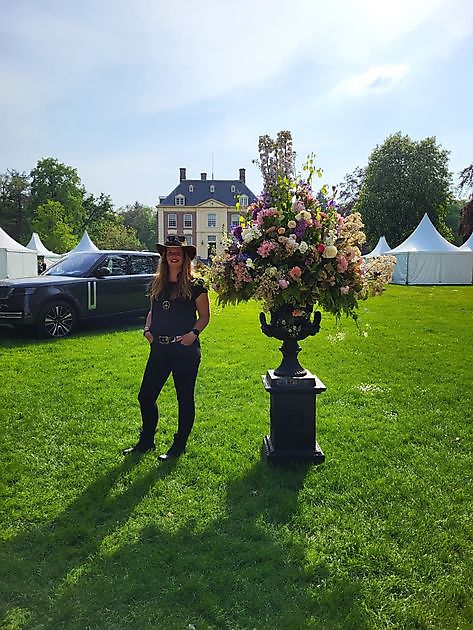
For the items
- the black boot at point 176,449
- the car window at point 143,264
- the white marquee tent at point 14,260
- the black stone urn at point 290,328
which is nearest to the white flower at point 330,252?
the black stone urn at point 290,328

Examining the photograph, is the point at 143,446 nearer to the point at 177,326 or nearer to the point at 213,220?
the point at 177,326

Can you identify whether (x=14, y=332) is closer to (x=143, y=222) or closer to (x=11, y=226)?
(x=11, y=226)

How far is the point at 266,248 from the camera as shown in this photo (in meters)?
3.58

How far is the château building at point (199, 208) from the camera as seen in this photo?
74.1m

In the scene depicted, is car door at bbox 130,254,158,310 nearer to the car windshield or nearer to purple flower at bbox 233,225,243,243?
the car windshield

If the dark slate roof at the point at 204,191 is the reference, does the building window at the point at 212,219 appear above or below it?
below

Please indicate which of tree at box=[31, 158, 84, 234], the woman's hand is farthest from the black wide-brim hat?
tree at box=[31, 158, 84, 234]

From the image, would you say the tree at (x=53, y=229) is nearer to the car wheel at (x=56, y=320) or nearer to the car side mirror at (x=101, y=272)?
the car side mirror at (x=101, y=272)

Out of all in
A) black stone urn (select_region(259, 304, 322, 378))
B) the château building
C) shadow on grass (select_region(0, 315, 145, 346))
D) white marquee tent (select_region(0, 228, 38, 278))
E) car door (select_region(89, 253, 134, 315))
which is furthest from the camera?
the château building

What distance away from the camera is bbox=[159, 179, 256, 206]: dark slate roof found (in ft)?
245

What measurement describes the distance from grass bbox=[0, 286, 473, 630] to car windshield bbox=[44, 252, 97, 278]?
13.4ft

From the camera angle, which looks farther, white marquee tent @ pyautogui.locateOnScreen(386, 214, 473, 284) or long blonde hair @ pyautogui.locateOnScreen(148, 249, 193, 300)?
white marquee tent @ pyautogui.locateOnScreen(386, 214, 473, 284)

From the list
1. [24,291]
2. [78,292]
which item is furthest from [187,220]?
[24,291]

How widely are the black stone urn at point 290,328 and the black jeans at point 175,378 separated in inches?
27.5
